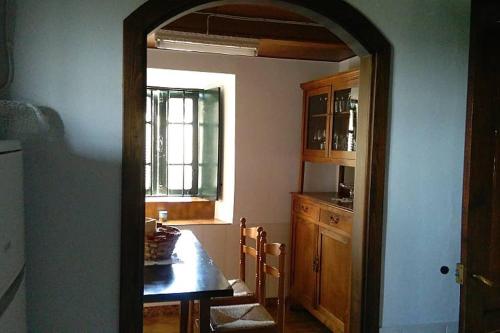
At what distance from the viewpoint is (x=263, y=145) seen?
4.04 meters

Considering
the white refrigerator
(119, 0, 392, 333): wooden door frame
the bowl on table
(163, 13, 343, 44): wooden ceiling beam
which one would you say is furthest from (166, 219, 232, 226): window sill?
the white refrigerator

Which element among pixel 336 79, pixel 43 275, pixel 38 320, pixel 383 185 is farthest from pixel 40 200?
Result: pixel 336 79

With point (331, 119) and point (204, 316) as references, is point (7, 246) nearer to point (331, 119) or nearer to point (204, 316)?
point (204, 316)

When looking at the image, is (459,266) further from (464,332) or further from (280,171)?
(280,171)

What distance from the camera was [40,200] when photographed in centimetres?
142

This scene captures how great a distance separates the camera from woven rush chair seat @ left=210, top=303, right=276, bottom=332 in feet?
8.51

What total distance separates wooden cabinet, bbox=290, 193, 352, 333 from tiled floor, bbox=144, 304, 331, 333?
0.43 ft

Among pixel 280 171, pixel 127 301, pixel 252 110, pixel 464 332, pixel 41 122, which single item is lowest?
pixel 464 332

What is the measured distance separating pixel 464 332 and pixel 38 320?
1421 mm

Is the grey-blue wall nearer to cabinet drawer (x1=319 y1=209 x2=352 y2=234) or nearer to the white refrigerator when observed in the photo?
the white refrigerator

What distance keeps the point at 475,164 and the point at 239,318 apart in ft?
5.34

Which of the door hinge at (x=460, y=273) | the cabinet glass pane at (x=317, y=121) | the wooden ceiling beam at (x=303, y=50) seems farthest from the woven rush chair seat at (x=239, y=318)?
the wooden ceiling beam at (x=303, y=50)

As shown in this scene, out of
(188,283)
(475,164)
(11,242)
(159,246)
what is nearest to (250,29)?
(159,246)

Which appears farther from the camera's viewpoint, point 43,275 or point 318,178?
point 318,178
